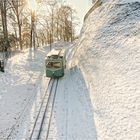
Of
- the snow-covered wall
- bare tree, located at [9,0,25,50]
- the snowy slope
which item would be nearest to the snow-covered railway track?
the snowy slope

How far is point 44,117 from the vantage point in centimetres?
2078

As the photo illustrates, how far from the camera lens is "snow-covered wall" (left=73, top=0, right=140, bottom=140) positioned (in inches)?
691

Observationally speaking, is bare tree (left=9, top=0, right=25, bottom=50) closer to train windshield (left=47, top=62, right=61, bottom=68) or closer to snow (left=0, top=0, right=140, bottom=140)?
snow (left=0, top=0, right=140, bottom=140)

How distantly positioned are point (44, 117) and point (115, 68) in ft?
24.6

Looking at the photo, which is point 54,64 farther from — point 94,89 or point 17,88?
point 94,89

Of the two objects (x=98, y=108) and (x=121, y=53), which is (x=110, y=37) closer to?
(x=121, y=53)

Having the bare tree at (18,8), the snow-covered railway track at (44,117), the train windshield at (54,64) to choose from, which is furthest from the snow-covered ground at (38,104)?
the bare tree at (18,8)

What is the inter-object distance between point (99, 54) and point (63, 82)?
445 cm

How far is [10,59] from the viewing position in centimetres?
4312

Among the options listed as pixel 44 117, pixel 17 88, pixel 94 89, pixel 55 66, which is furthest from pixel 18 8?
pixel 44 117

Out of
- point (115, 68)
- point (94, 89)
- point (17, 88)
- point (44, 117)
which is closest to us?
point (44, 117)

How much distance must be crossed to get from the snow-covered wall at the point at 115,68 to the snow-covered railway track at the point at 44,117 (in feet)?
9.95

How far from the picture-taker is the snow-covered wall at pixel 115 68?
17.5 meters

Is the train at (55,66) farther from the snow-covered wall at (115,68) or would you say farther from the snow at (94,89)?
the snow-covered wall at (115,68)
